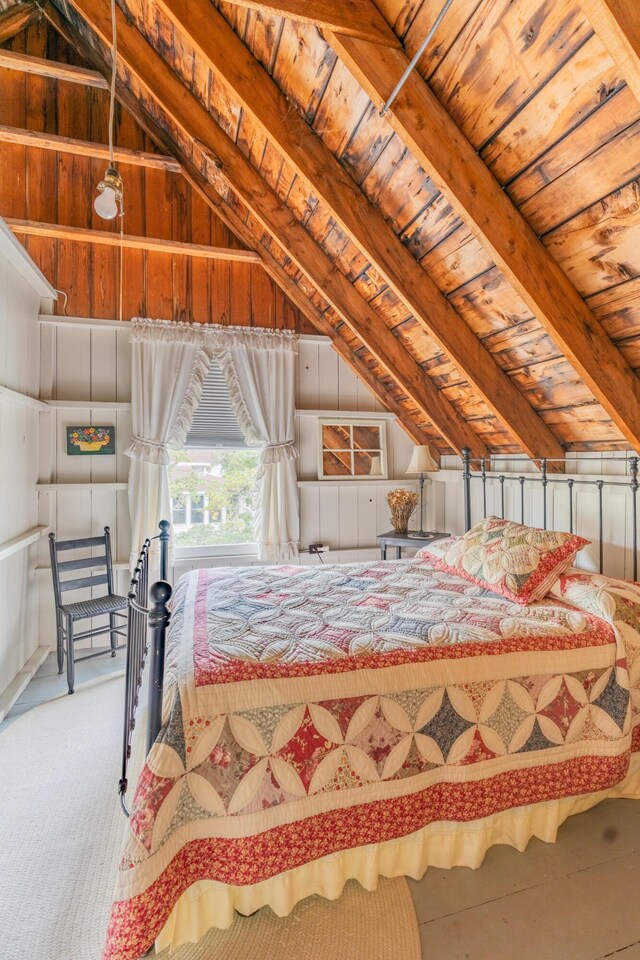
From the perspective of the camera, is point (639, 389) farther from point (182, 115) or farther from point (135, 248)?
point (135, 248)

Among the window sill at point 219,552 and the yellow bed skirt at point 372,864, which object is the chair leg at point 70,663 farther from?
the yellow bed skirt at point 372,864

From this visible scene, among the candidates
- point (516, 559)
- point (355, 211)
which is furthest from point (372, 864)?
point (355, 211)

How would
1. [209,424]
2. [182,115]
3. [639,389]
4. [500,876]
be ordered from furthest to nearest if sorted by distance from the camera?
[209,424], [182,115], [639,389], [500,876]

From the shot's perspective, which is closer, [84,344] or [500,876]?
[500,876]

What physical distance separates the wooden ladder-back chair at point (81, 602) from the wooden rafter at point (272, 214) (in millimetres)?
2303

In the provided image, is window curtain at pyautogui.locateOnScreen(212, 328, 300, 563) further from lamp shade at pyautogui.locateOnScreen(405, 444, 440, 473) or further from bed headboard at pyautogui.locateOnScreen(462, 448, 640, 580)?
bed headboard at pyautogui.locateOnScreen(462, 448, 640, 580)

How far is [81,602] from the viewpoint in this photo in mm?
3121

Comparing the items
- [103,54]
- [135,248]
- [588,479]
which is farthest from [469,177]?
[103,54]

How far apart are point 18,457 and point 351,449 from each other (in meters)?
2.49

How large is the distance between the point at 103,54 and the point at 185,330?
5.97ft

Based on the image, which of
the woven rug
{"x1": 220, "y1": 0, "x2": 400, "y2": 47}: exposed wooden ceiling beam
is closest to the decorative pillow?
the woven rug

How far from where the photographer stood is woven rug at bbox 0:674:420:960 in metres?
1.31

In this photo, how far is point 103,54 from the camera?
3.19 m

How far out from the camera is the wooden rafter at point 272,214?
2.59m
